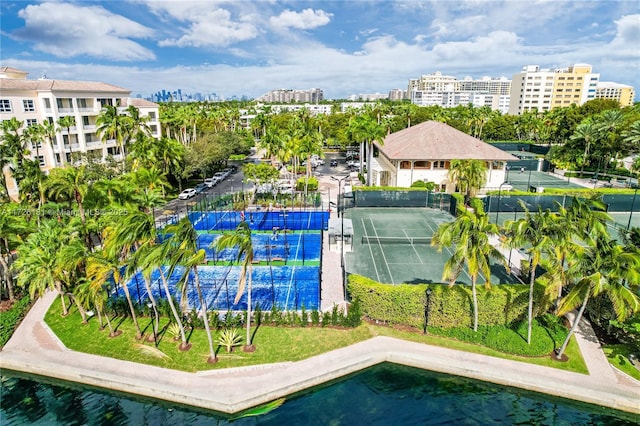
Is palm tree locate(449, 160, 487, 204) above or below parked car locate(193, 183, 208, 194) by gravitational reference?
above

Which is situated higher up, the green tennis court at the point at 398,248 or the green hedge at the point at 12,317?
the green tennis court at the point at 398,248

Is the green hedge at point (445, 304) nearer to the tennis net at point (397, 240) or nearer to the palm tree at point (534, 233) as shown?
the palm tree at point (534, 233)

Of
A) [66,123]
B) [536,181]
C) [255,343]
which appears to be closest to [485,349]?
[255,343]

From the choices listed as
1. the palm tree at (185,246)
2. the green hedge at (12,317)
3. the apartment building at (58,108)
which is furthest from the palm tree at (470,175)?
the green hedge at (12,317)

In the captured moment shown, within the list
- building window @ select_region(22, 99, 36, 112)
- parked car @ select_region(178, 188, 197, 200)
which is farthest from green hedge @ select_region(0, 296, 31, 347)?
building window @ select_region(22, 99, 36, 112)

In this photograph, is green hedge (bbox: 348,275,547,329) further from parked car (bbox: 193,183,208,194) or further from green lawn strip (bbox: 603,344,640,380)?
parked car (bbox: 193,183,208,194)
